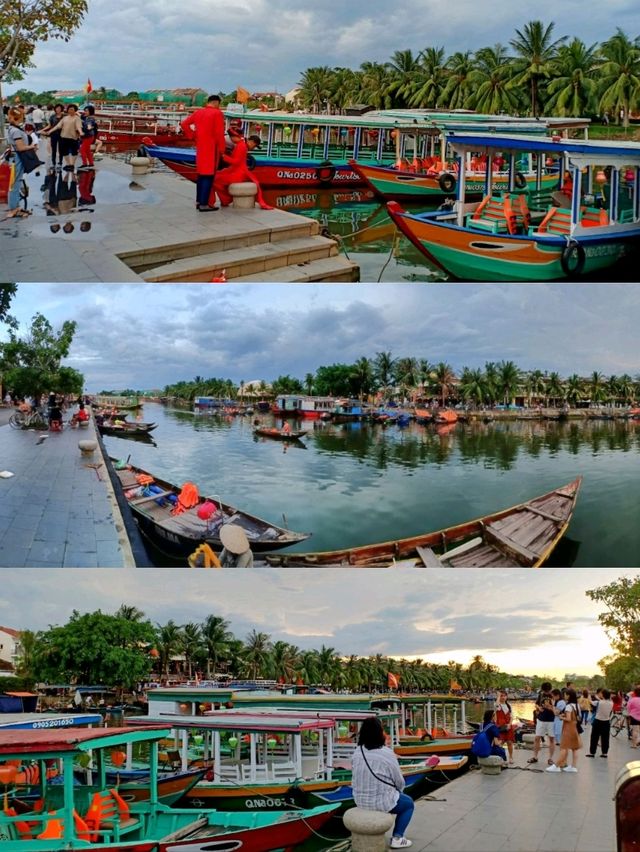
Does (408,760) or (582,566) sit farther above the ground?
(582,566)

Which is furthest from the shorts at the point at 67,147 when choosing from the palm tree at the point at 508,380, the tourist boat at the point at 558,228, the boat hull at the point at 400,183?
the palm tree at the point at 508,380

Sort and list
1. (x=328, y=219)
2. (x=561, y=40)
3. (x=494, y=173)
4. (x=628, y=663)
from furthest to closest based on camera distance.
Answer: (x=628, y=663) → (x=328, y=219) → (x=561, y=40) → (x=494, y=173)

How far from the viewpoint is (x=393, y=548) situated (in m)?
8.30

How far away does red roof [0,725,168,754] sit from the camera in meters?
4.51

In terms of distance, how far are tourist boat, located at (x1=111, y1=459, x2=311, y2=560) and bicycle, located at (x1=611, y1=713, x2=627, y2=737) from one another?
5427 millimetres

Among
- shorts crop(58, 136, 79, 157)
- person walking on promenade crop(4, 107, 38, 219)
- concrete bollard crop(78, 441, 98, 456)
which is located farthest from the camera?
shorts crop(58, 136, 79, 157)

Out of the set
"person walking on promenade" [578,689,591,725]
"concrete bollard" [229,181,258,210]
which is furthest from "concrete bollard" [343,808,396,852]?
"person walking on promenade" [578,689,591,725]

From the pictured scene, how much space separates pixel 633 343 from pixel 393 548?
8.40 feet

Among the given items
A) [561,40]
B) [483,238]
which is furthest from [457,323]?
[561,40]

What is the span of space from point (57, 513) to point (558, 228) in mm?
4810

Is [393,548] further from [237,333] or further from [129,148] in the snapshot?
[129,148]

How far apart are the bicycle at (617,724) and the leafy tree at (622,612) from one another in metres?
0.84

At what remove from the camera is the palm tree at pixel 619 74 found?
38.2 feet

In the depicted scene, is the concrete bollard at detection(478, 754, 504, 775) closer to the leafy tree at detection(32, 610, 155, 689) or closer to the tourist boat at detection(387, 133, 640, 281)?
the tourist boat at detection(387, 133, 640, 281)
